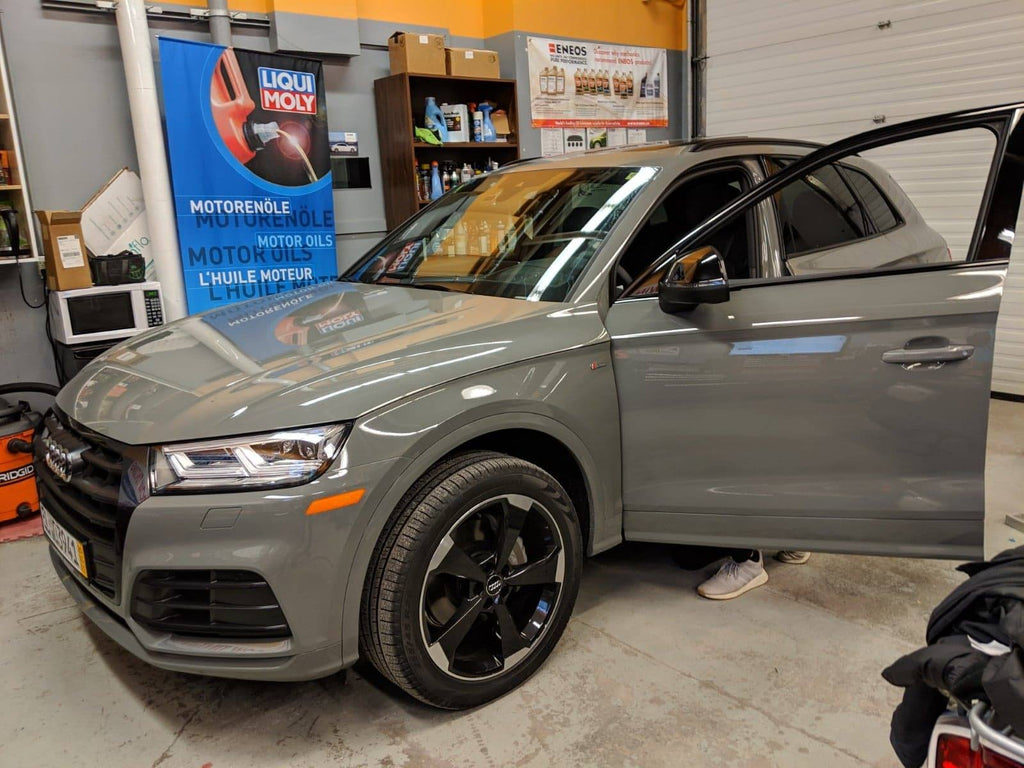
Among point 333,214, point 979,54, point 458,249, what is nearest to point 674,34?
point 979,54

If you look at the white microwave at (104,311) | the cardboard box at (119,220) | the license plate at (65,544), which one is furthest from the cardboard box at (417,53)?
the license plate at (65,544)

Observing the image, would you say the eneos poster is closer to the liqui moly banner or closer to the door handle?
the liqui moly banner

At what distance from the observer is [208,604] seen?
1687 mm

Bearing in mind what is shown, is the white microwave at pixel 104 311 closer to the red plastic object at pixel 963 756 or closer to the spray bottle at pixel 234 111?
the spray bottle at pixel 234 111

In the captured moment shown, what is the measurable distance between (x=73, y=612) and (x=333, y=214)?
130 inches

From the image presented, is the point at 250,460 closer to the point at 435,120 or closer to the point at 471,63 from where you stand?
the point at 435,120

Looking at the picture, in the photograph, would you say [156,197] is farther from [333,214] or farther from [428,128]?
[428,128]

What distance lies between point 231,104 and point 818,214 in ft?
11.5

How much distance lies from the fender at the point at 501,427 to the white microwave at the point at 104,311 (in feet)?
9.07

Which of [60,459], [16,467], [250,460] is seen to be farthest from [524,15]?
[250,460]

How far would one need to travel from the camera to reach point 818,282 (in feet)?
6.86

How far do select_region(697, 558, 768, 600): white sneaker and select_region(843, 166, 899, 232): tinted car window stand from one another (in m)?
1.33

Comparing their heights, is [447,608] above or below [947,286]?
below

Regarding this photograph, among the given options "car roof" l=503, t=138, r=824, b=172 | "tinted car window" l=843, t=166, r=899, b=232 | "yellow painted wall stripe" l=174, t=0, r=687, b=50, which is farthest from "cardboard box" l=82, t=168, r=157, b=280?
"tinted car window" l=843, t=166, r=899, b=232
